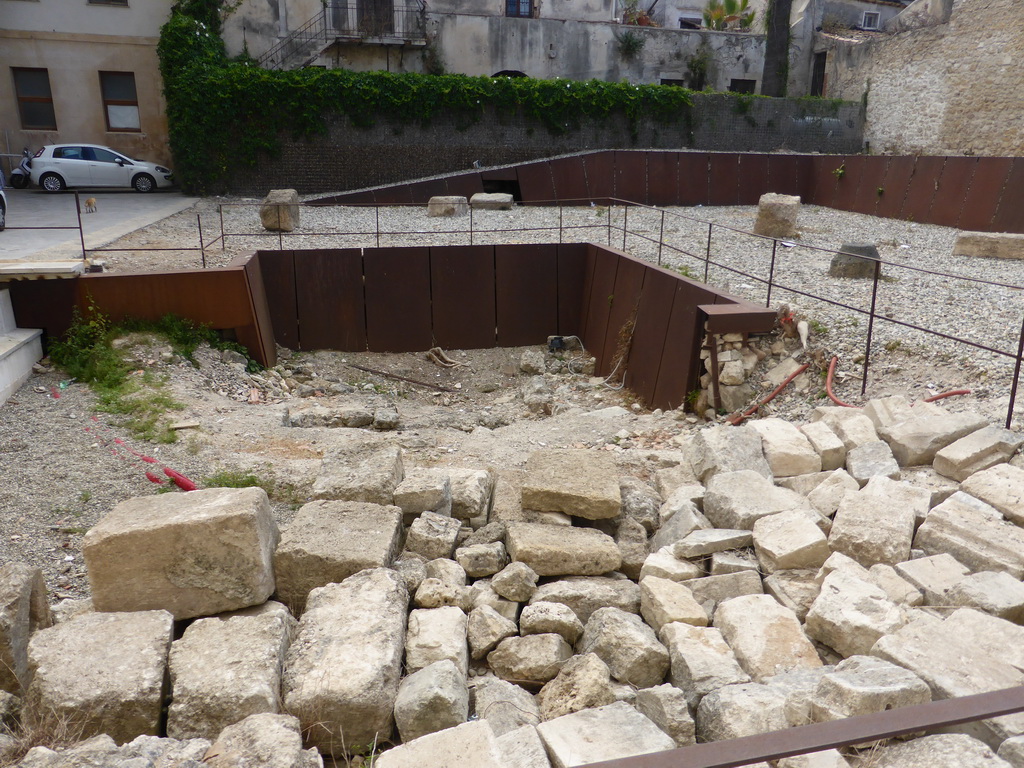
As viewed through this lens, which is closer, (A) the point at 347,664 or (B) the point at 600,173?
(A) the point at 347,664

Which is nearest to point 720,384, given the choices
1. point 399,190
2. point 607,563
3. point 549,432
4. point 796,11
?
point 549,432

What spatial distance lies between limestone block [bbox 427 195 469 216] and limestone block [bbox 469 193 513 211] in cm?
59

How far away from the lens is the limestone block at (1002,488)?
430cm

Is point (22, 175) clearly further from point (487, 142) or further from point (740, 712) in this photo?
point (740, 712)

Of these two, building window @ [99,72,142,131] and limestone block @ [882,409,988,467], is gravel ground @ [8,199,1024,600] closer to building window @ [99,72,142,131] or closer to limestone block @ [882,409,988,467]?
limestone block @ [882,409,988,467]

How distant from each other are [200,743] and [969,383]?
6216 mm

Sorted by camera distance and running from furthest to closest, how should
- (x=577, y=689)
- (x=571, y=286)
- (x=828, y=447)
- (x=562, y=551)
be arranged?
1. (x=571, y=286)
2. (x=828, y=447)
3. (x=562, y=551)
4. (x=577, y=689)

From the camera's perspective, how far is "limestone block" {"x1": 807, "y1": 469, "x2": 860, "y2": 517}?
4.85 metres

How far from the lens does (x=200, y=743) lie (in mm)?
2957

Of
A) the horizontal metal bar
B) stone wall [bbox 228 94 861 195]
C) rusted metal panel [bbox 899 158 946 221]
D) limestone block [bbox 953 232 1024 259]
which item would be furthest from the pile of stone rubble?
stone wall [bbox 228 94 861 195]

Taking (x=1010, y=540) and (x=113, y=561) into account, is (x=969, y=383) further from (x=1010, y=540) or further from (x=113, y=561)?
(x=113, y=561)

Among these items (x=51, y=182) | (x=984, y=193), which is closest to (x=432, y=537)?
(x=984, y=193)

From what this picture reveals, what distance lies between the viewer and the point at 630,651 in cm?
378

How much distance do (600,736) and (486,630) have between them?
1180 mm
